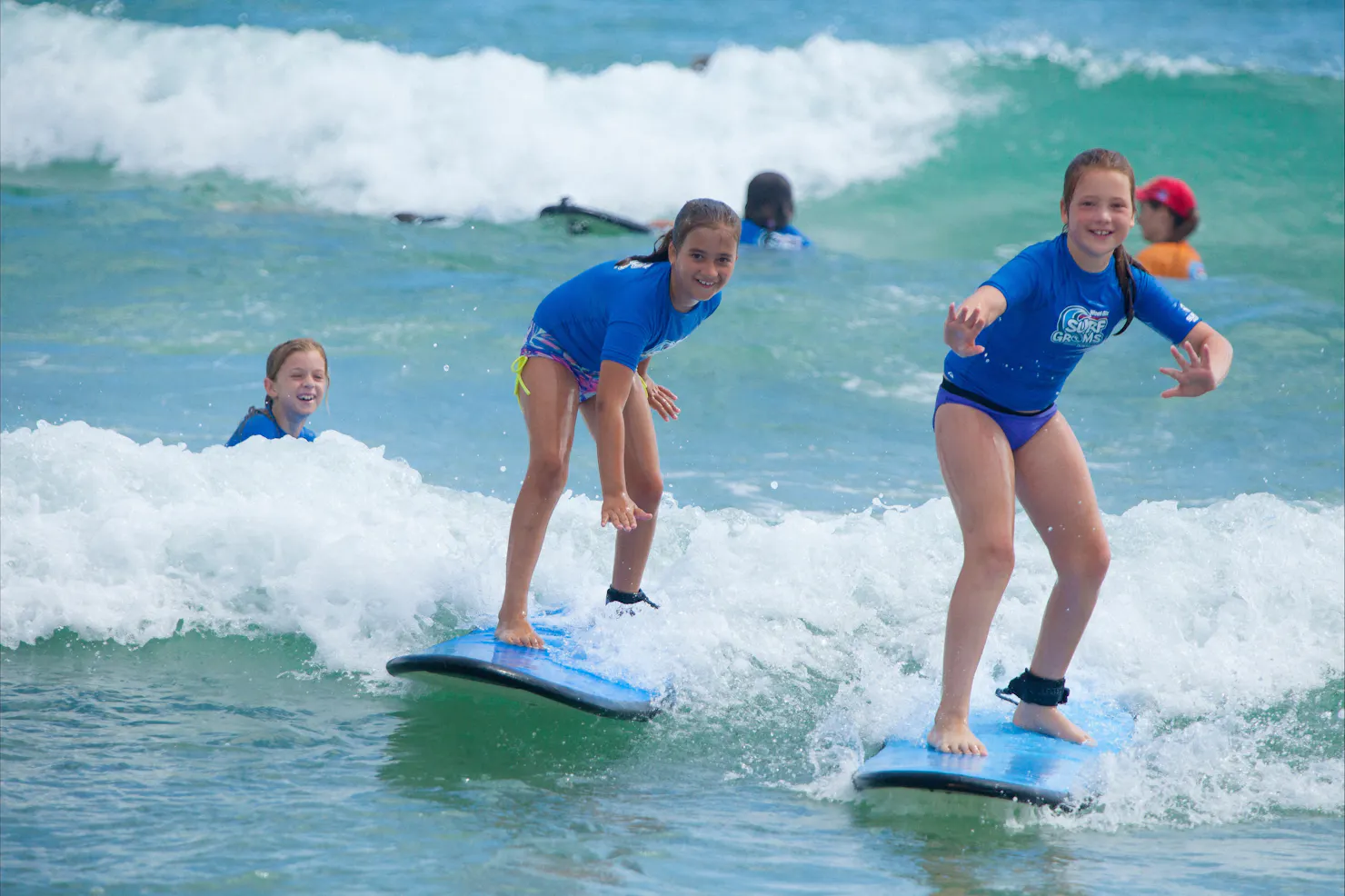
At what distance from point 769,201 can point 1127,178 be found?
8.45 meters

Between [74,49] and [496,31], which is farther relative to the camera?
[496,31]

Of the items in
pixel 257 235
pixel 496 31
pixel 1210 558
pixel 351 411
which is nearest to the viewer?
pixel 1210 558

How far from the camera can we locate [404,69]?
18391 mm

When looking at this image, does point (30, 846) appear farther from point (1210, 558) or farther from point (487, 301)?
point (487, 301)

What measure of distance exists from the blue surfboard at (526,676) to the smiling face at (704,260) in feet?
4.33

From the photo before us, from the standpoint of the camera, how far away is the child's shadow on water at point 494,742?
4180 mm

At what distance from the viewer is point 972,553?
4273 millimetres

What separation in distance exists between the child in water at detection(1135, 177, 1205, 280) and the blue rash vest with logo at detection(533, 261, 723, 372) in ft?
22.3

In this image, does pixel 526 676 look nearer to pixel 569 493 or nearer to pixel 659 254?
pixel 659 254

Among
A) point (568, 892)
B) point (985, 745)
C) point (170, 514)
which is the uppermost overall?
point (170, 514)

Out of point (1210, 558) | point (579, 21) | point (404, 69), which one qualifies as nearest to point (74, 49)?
point (404, 69)

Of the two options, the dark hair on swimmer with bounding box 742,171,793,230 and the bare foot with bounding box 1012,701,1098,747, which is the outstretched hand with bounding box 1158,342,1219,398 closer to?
the bare foot with bounding box 1012,701,1098,747

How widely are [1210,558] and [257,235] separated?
924 centimetres

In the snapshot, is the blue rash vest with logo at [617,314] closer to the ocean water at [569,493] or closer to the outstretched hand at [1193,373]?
the ocean water at [569,493]
